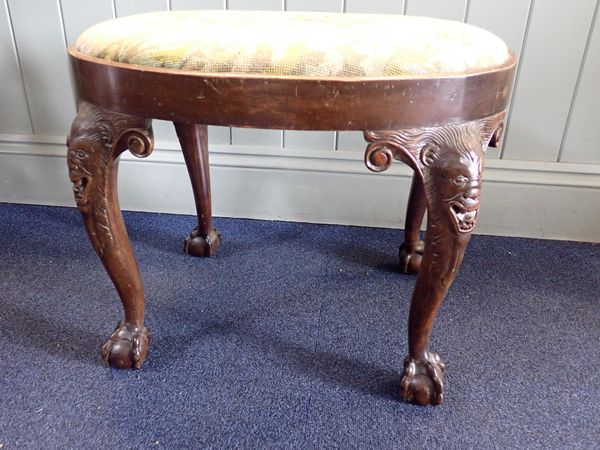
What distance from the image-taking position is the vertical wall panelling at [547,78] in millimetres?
987

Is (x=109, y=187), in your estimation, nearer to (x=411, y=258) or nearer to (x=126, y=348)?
(x=126, y=348)

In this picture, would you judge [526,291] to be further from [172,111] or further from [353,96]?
[172,111]

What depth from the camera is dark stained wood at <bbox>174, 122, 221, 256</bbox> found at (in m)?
0.94

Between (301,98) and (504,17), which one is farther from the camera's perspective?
(504,17)

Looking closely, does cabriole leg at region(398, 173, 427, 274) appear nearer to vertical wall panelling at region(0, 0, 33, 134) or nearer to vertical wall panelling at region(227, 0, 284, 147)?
vertical wall panelling at region(227, 0, 284, 147)

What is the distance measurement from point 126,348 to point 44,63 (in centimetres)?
70

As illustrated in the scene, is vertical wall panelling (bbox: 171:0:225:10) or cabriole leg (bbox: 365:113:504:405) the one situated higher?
vertical wall panelling (bbox: 171:0:225:10)

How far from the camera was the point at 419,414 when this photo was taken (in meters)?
0.70

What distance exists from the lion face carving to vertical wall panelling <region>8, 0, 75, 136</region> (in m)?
0.88

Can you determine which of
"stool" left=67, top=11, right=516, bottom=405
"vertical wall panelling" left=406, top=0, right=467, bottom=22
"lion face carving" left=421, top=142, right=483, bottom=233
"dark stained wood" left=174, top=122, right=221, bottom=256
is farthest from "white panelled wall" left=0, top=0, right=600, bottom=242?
"lion face carving" left=421, top=142, right=483, bottom=233

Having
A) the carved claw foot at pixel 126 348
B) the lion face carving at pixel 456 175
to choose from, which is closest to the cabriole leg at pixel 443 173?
the lion face carving at pixel 456 175

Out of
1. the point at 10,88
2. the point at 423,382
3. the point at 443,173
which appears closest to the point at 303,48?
the point at 443,173

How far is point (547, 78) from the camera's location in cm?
104

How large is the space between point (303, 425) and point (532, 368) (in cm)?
35
